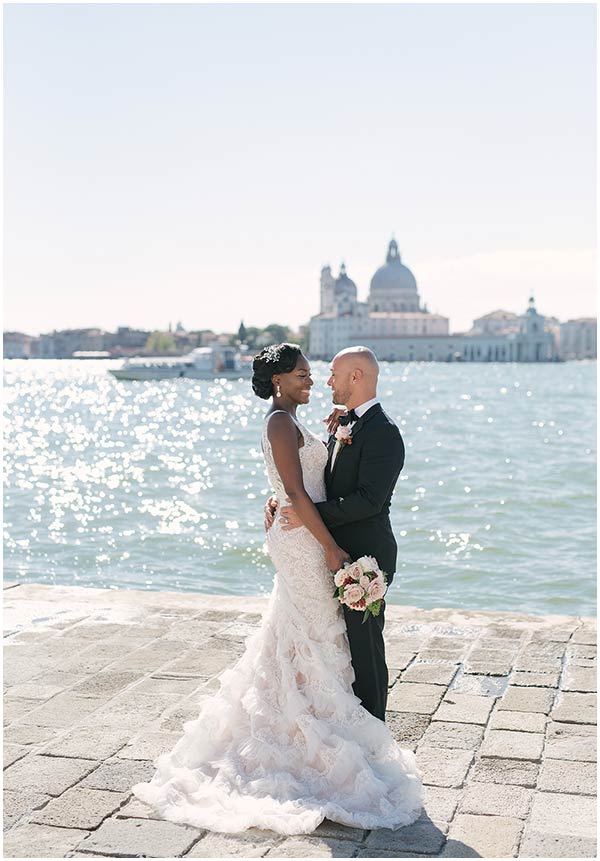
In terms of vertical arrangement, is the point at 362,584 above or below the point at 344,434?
below

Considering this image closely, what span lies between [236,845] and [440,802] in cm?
70

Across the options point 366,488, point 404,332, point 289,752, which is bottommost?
point 289,752

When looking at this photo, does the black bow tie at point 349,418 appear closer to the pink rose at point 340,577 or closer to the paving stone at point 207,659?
the pink rose at point 340,577

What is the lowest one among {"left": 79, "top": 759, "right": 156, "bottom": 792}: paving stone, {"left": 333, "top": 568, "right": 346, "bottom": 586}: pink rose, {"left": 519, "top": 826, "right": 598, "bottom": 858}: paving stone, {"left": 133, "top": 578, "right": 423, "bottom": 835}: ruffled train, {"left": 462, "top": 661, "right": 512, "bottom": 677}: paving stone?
{"left": 519, "top": 826, "right": 598, "bottom": 858}: paving stone

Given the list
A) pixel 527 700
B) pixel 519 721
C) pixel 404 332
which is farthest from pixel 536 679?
pixel 404 332

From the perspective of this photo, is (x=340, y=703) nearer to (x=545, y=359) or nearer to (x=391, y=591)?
(x=391, y=591)

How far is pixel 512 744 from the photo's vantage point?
418 centimetres

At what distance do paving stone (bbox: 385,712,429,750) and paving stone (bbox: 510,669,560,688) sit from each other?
62 cm

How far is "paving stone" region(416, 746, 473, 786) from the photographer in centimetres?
385

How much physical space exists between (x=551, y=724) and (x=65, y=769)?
5.89 feet

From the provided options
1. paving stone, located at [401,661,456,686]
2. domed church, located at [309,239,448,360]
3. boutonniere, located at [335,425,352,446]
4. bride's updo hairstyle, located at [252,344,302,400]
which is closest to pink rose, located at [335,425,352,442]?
boutonniere, located at [335,425,352,446]

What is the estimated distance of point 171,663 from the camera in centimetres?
521

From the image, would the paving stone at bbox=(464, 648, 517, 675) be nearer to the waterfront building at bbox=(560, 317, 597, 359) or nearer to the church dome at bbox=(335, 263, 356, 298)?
the church dome at bbox=(335, 263, 356, 298)

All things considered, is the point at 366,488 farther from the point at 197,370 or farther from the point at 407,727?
the point at 197,370
